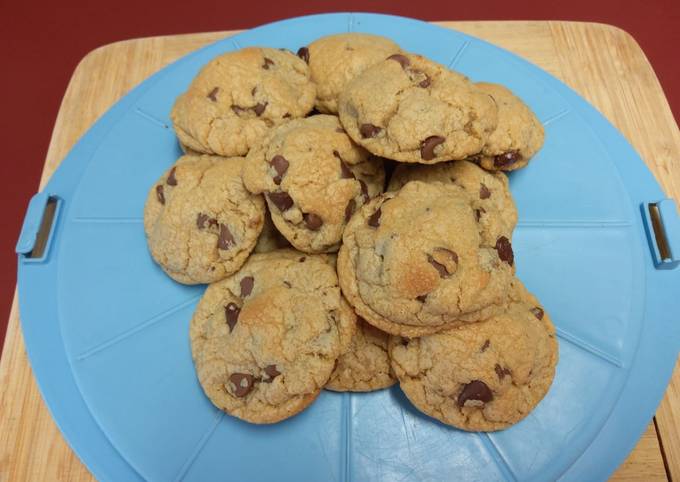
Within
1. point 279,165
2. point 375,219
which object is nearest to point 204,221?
point 279,165

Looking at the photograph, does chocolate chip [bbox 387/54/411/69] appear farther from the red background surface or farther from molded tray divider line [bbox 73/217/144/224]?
the red background surface

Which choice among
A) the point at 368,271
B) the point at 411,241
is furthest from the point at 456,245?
the point at 368,271

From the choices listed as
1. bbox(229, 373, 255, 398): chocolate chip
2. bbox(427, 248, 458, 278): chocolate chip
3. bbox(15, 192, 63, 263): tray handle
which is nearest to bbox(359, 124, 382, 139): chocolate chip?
bbox(427, 248, 458, 278): chocolate chip

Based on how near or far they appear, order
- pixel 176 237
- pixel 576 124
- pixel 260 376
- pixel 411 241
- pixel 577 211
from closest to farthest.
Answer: pixel 411 241, pixel 260 376, pixel 176 237, pixel 577 211, pixel 576 124

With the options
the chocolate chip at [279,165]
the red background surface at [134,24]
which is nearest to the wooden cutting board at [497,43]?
the red background surface at [134,24]

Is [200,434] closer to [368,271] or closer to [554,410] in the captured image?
[368,271]

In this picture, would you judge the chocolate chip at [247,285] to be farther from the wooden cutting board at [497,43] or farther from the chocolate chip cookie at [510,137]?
the wooden cutting board at [497,43]

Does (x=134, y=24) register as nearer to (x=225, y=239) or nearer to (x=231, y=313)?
(x=225, y=239)
